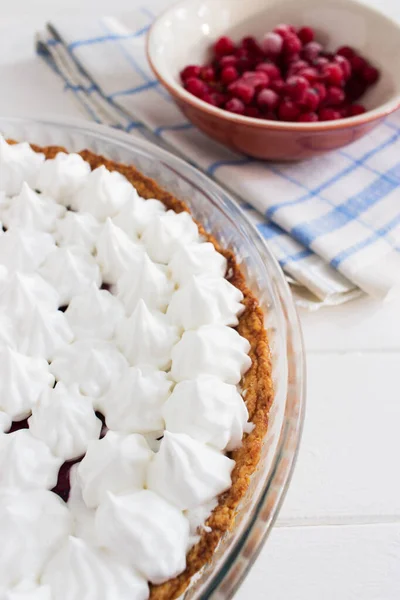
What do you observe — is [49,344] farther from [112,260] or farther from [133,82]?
[133,82]

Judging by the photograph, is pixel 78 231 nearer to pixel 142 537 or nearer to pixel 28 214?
pixel 28 214

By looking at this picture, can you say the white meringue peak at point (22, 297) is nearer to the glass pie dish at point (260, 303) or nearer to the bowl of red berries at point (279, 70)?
the glass pie dish at point (260, 303)

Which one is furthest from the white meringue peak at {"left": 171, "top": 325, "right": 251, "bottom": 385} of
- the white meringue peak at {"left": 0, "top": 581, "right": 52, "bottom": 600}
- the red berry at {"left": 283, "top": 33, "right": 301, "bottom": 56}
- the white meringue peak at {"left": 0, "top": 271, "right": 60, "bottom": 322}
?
the red berry at {"left": 283, "top": 33, "right": 301, "bottom": 56}

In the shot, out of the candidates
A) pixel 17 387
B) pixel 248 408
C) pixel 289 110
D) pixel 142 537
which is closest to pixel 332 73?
pixel 289 110

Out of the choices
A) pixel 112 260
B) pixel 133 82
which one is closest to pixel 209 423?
pixel 112 260

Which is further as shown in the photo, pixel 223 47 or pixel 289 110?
pixel 223 47

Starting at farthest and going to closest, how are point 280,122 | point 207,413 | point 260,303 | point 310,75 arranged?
point 310,75 → point 280,122 → point 260,303 → point 207,413

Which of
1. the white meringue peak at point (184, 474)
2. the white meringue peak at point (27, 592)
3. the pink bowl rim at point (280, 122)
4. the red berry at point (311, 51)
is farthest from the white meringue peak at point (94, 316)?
the red berry at point (311, 51)
